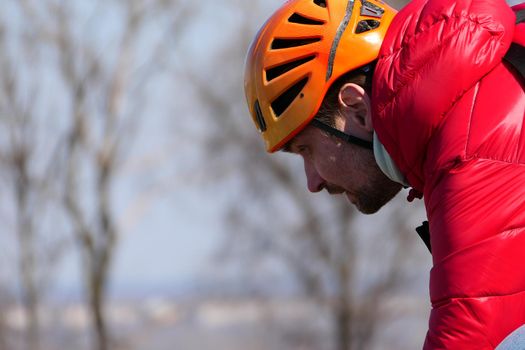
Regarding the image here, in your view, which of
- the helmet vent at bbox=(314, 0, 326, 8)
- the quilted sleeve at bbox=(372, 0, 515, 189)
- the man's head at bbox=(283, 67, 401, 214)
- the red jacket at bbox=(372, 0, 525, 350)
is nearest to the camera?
the red jacket at bbox=(372, 0, 525, 350)

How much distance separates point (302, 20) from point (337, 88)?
23 centimetres

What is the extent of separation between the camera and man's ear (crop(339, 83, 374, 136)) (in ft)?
8.85

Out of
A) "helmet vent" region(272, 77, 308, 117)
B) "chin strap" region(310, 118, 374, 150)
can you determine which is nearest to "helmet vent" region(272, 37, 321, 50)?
"helmet vent" region(272, 77, 308, 117)

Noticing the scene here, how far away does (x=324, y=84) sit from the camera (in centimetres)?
275

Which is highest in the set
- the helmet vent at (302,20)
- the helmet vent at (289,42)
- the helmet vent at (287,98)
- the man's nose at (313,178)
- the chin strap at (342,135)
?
the helmet vent at (302,20)

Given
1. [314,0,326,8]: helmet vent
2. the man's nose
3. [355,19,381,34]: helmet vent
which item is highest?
[314,0,326,8]: helmet vent

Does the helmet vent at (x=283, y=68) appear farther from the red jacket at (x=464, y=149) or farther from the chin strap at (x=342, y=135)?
the red jacket at (x=464, y=149)

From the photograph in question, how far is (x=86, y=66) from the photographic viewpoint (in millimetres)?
14539

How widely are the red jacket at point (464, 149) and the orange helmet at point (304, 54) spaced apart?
0.18m

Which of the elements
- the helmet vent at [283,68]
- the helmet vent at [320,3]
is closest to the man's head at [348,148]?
the helmet vent at [283,68]

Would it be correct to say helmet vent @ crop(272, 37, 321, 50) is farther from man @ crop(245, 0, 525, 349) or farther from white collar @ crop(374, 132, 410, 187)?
white collar @ crop(374, 132, 410, 187)

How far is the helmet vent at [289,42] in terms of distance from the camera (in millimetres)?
2801

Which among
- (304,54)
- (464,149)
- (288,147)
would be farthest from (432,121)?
(288,147)

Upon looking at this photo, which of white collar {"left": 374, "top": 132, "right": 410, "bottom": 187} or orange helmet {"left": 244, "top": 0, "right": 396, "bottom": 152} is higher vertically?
orange helmet {"left": 244, "top": 0, "right": 396, "bottom": 152}
